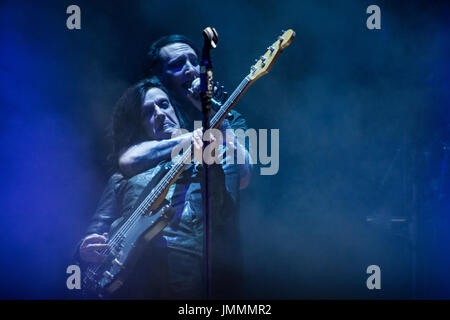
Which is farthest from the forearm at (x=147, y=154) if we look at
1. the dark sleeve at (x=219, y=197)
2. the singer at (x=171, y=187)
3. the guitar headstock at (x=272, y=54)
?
the guitar headstock at (x=272, y=54)

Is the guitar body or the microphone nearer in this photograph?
the microphone

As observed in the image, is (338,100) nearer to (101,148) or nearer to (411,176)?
(411,176)

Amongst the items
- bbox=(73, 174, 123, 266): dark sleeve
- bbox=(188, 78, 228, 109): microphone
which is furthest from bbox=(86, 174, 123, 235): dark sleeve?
bbox=(188, 78, 228, 109): microphone

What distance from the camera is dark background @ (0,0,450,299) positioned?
2947 mm

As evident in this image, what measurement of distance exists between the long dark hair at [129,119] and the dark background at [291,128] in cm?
7

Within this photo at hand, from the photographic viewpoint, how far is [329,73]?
3004 millimetres

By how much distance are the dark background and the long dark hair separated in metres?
0.07

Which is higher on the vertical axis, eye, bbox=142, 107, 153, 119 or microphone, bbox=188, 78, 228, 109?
microphone, bbox=188, 78, 228, 109

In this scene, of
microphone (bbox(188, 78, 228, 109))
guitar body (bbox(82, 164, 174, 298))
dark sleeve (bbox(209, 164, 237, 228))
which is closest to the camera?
microphone (bbox(188, 78, 228, 109))

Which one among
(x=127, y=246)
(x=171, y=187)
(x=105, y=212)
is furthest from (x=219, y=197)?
(x=105, y=212)

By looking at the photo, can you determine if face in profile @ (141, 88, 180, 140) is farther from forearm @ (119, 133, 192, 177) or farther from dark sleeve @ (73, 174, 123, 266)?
dark sleeve @ (73, 174, 123, 266)

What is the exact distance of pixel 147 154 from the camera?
2881 millimetres

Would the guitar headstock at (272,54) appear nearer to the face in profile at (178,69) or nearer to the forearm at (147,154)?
the face in profile at (178,69)

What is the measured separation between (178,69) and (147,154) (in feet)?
2.08
